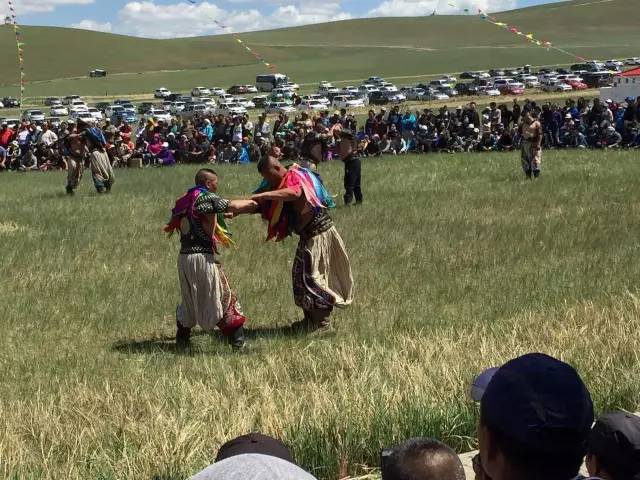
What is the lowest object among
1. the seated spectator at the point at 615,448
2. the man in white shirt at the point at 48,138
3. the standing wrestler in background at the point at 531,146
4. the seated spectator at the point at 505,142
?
the man in white shirt at the point at 48,138

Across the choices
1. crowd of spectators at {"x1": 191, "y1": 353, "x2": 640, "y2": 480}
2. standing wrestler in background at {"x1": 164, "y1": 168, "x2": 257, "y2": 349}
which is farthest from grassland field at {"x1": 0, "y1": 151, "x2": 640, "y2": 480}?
crowd of spectators at {"x1": 191, "y1": 353, "x2": 640, "y2": 480}

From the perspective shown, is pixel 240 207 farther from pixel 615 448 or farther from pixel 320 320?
pixel 615 448

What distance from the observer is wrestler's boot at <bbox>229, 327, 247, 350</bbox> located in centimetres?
814

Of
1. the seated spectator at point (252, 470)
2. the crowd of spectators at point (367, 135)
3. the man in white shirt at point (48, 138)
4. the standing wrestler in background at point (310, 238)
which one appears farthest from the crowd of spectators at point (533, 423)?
the man in white shirt at point (48, 138)

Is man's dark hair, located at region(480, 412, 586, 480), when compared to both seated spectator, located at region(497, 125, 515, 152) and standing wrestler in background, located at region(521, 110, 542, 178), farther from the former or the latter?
seated spectator, located at region(497, 125, 515, 152)

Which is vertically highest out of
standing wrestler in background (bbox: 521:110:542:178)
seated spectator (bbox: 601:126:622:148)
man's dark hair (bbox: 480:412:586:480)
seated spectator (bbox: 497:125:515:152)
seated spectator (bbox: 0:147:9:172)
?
man's dark hair (bbox: 480:412:586:480)

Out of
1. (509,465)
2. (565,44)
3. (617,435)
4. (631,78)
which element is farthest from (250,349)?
(565,44)

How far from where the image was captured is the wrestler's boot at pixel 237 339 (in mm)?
8141

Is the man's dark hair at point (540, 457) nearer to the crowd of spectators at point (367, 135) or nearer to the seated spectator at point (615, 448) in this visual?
the seated spectator at point (615, 448)

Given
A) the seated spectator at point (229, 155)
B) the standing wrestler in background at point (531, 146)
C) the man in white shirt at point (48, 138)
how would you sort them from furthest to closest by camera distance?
1. the man in white shirt at point (48, 138)
2. the seated spectator at point (229, 155)
3. the standing wrestler in background at point (531, 146)

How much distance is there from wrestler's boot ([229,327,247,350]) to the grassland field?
0.48 feet

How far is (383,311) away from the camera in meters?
9.19

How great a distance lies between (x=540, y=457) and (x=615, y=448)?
1.07m

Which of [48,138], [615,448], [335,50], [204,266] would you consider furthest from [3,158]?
[335,50]
